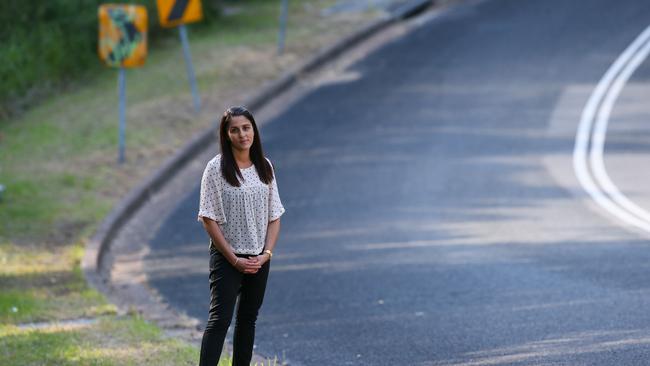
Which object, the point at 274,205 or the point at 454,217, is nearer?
the point at 274,205

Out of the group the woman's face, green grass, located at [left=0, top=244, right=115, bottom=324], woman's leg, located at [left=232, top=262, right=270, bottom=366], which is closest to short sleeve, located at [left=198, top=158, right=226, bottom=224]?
the woman's face

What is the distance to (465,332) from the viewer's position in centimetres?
824

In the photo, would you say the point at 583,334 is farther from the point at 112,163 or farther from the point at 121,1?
the point at 121,1

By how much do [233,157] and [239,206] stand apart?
0.26m

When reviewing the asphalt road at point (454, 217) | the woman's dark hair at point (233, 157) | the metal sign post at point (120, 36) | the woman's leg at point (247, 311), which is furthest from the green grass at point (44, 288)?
the metal sign post at point (120, 36)

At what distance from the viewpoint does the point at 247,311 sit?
6617 mm

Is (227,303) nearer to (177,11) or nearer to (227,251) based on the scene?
(227,251)

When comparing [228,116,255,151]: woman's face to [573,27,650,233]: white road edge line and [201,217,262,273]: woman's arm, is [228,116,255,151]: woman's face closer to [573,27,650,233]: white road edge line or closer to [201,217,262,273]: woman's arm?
[201,217,262,273]: woman's arm

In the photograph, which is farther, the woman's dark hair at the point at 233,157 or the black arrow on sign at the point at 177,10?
the black arrow on sign at the point at 177,10

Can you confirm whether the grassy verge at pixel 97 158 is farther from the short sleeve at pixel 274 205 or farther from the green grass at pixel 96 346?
the short sleeve at pixel 274 205

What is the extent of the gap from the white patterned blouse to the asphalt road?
171 centimetres

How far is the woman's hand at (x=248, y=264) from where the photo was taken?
633cm

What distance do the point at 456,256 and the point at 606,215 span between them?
208 cm

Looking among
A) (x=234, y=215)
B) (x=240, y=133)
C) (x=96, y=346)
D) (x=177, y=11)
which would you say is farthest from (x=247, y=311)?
(x=177, y=11)
